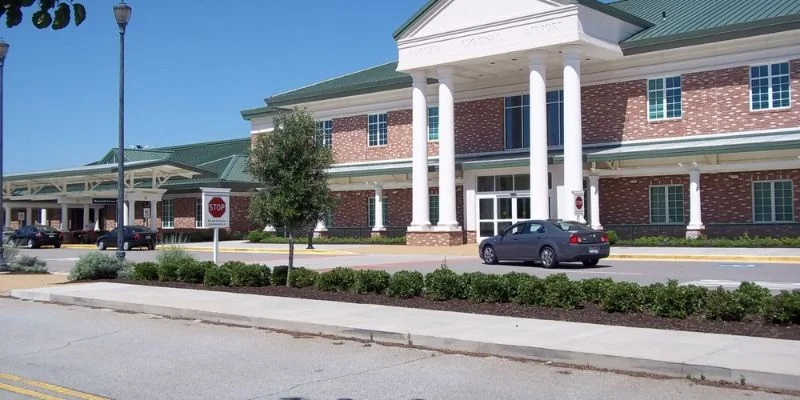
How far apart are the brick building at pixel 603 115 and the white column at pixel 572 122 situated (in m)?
0.06

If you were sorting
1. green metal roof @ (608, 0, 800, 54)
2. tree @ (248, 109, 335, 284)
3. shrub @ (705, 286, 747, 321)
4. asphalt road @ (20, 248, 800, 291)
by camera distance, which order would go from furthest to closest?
green metal roof @ (608, 0, 800, 54)
asphalt road @ (20, 248, 800, 291)
tree @ (248, 109, 335, 284)
shrub @ (705, 286, 747, 321)

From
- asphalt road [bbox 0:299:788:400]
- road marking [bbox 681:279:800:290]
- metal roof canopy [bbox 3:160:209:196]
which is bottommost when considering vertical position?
asphalt road [bbox 0:299:788:400]

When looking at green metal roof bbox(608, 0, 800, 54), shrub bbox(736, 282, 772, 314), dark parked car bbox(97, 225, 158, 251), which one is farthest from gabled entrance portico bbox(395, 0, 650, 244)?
shrub bbox(736, 282, 772, 314)

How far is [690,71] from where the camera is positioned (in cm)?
3197

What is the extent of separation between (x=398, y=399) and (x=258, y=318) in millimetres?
5642

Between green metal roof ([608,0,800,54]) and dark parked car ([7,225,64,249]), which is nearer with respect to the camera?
green metal roof ([608,0,800,54])

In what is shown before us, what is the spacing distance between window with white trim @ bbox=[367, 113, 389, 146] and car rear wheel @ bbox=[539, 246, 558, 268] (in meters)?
20.8

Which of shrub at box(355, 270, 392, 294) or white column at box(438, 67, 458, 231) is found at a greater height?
white column at box(438, 67, 458, 231)

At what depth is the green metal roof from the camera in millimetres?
29359

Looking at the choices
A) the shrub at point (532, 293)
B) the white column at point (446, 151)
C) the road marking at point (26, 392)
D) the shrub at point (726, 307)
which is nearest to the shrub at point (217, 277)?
the shrub at point (532, 293)

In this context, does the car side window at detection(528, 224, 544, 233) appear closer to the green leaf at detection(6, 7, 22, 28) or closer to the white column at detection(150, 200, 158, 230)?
the green leaf at detection(6, 7, 22, 28)

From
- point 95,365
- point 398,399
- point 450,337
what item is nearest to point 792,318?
point 450,337

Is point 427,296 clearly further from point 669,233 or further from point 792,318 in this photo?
point 669,233

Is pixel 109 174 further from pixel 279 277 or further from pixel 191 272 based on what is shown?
pixel 279 277
